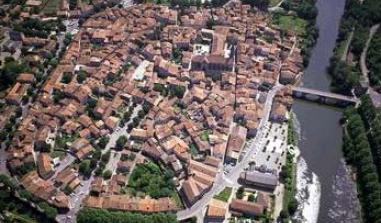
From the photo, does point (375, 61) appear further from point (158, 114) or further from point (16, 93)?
point (16, 93)

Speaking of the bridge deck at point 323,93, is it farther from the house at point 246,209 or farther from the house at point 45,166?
the house at point 45,166

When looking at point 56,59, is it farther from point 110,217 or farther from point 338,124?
point 338,124

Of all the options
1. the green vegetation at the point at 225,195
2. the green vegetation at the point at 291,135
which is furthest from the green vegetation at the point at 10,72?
the green vegetation at the point at 291,135

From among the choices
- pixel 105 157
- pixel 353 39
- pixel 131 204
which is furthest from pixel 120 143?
pixel 353 39

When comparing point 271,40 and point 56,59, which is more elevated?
point 271,40

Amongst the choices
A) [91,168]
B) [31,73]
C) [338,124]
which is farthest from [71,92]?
[338,124]

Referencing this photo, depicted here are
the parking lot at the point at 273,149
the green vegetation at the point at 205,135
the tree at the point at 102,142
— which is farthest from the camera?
the green vegetation at the point at 205,135
